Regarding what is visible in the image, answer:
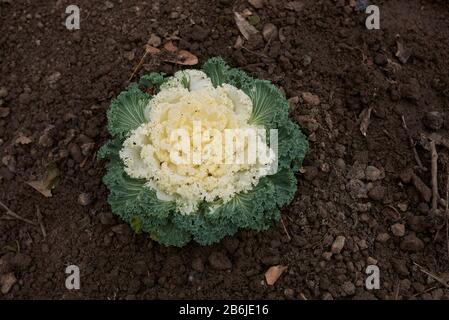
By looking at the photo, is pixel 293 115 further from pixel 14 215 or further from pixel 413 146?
pixel 14 215

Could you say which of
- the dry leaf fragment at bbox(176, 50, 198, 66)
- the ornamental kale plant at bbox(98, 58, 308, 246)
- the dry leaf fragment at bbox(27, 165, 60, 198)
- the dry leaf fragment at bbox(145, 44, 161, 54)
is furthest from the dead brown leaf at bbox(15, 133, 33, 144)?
the dry leaf fragment at bbox(176, 50, 198, 66)

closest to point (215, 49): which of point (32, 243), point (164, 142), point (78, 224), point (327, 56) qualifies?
point (327, 56)

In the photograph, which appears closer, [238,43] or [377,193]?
[377,193]

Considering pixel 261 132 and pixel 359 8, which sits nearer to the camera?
pixel 261 132

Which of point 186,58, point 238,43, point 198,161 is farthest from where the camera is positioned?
point 238,43

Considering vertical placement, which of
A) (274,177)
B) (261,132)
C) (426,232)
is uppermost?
(261,132)

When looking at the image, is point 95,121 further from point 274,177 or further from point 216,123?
point 274,177

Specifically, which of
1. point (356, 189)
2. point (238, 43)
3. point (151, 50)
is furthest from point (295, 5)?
point (356, 189)
